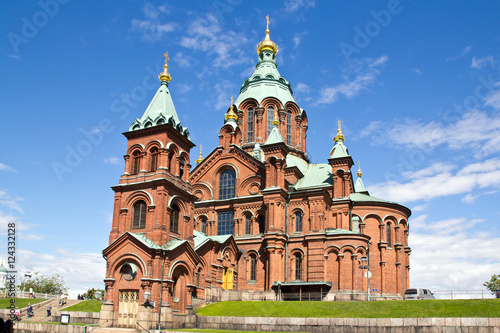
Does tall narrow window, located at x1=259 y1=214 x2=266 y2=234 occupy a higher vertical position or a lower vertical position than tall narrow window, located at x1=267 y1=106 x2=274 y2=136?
lower

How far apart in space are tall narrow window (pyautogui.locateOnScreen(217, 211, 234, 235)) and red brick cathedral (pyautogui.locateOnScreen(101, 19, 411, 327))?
0.11m

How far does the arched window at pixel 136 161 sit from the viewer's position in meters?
32.9

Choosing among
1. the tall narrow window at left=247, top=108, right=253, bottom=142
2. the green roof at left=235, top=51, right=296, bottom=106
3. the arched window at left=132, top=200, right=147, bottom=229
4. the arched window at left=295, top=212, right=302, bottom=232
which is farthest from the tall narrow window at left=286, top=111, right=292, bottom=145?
the arched window at left=132, top=200, right=147, bottom=229

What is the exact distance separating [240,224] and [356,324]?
54.7 feet

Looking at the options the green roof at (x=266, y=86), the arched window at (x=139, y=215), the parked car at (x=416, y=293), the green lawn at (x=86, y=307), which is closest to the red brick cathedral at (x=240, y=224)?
the arched window at (x=139, y=215)

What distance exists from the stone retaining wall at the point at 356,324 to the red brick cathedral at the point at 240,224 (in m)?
3.60

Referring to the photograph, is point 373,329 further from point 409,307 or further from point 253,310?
point 253,310

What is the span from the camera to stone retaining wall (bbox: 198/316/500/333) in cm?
2289

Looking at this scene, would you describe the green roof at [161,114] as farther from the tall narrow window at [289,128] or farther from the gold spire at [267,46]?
the gold spire at [267,46]

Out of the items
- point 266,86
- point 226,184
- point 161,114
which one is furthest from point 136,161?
point 266,86

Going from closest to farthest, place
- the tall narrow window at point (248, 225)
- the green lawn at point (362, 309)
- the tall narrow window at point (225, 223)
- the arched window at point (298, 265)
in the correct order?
1. the green lawn at point (362, 309)
2. the arched window at point (298, 265)
3. the tall narrow window at point (248, 225)
4. the tall narrow window at point (225, 223)

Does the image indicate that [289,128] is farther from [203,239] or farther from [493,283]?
[493,283]

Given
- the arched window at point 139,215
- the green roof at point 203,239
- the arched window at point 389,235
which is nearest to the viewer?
the arched window at point 139,215

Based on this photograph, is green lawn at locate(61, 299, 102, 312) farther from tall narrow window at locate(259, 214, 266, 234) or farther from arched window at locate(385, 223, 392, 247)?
arched window at locate(385, 223, 392, 247)
